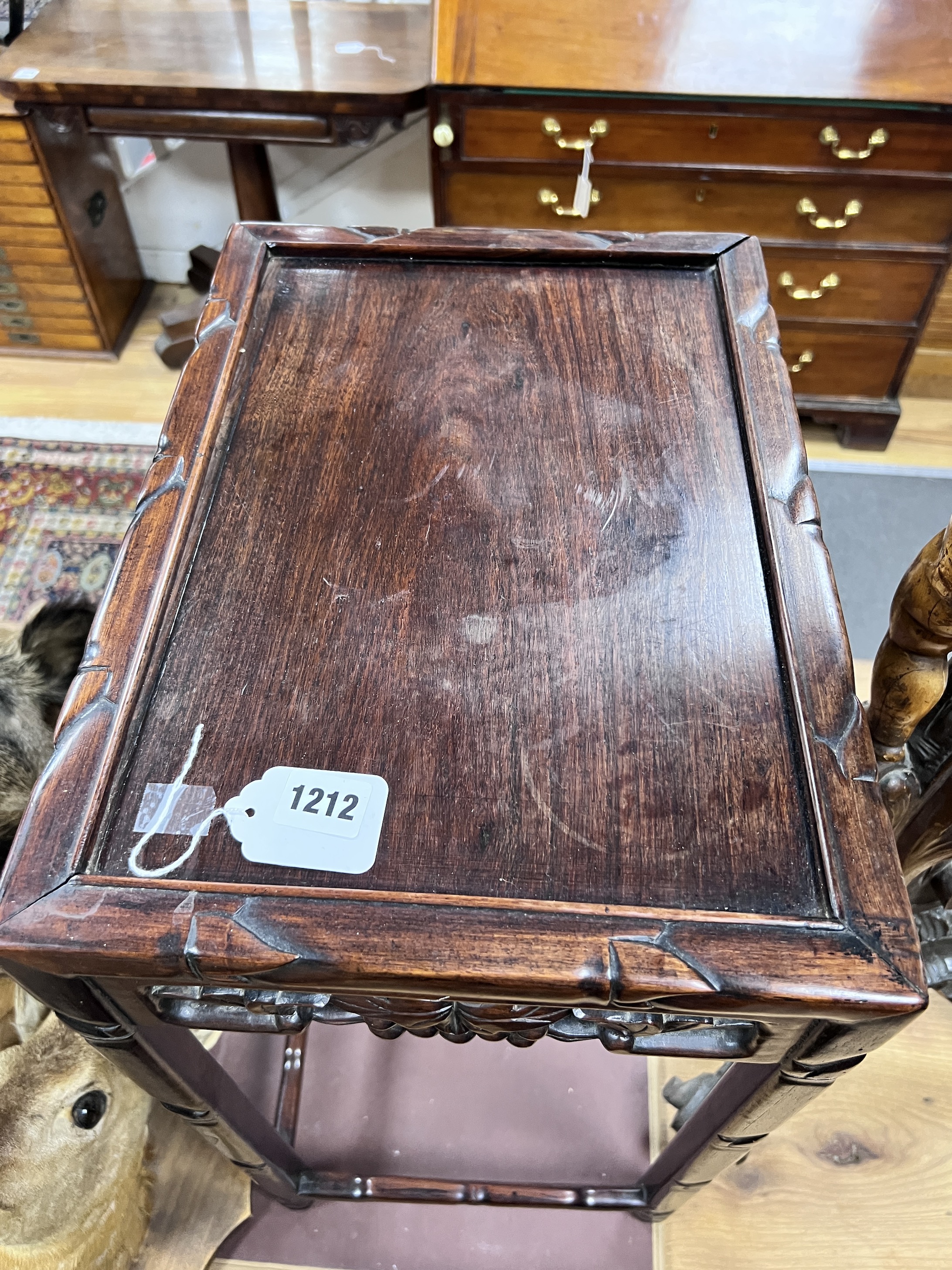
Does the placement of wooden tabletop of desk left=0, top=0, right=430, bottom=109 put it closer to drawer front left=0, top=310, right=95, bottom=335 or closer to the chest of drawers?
the chest of drawers

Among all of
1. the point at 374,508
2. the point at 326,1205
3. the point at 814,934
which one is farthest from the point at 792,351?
the point at 326,1205

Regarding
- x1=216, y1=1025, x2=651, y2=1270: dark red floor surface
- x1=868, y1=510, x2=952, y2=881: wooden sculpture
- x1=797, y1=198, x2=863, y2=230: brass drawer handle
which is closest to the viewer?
x1=868, y1=510, x2=952, y2=881: wooden sculpture

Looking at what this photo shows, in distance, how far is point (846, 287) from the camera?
141cm

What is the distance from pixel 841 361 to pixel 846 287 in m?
0.15

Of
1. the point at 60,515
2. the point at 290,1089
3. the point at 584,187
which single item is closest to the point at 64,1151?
the point at 290,1089

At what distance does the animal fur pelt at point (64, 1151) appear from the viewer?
2.54 feet

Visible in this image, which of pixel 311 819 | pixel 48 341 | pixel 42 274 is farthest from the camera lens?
pixel 48 341

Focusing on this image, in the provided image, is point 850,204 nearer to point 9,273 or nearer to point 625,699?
point 625,699

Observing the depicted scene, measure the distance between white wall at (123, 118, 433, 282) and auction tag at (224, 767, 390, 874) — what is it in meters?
1.52

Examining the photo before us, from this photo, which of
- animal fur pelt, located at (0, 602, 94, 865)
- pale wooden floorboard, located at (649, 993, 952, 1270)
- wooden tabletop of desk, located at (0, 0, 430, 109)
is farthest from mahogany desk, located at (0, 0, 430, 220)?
pale wooden floorboard, located at (649, 993, 952, 1270)

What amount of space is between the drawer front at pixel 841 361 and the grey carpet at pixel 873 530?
14 cm

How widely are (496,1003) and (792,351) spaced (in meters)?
1.35

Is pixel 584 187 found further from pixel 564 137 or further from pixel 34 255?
pixel 34 255

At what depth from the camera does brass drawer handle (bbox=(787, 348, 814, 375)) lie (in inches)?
59.2
